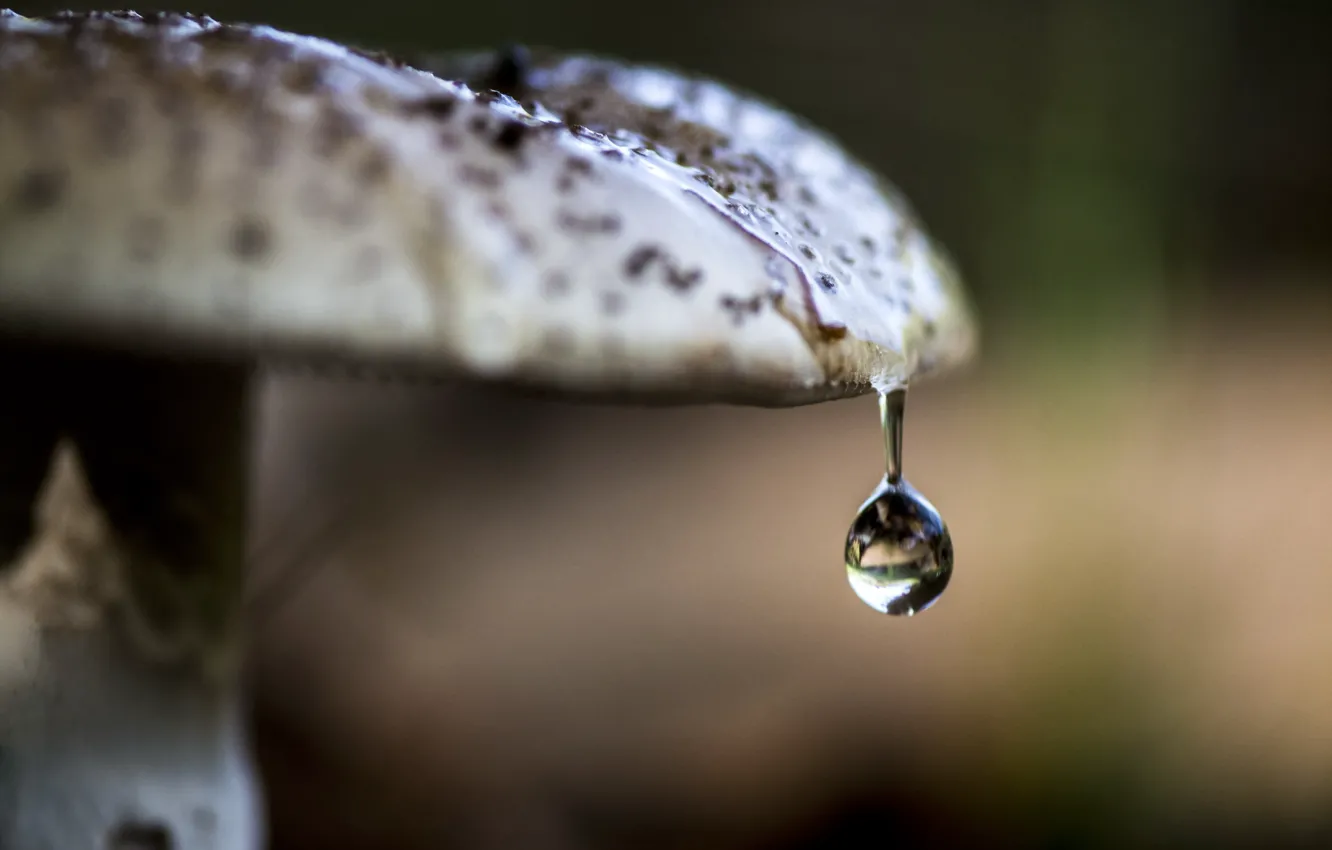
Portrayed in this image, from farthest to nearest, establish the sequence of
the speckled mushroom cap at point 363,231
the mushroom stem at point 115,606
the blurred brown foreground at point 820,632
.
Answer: the blurred brown foreground at point 820,632
the mushroom stem at point 115,606
the speckled mushroom cap at point 363,231

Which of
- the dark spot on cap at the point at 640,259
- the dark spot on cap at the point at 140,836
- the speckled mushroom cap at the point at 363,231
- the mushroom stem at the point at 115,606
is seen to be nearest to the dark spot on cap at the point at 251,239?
the speckled mushroom cap at the point at 363,231

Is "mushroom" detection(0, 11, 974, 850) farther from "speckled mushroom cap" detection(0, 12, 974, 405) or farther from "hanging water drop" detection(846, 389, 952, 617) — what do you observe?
"hanging water drop" detection(846, 389, 952, 617)

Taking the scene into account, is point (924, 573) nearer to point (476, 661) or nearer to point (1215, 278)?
point (476, 661)

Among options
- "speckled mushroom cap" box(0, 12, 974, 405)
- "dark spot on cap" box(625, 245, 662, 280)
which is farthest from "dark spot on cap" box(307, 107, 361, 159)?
"dark spot on cap" box(625, 245, 662, 280)

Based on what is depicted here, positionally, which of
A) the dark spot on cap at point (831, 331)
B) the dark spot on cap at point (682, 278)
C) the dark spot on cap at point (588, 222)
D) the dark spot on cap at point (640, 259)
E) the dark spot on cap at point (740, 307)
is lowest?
the dark spot on cap at point (831, 331)

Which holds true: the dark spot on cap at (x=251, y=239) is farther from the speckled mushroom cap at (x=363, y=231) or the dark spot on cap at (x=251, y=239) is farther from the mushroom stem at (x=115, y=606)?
the mushroom stem at (x=115, y=606)

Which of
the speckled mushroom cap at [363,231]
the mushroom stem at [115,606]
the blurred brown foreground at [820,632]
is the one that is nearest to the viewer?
the speckled mushroom cap at [363,231]
